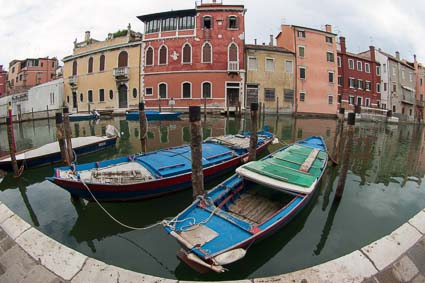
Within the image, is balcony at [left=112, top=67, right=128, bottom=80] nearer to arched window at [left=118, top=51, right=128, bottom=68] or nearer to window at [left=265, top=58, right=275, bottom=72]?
arched window at [left=118, top=51, right=128, bottom=68]

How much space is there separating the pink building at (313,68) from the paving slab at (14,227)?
88.3 ft

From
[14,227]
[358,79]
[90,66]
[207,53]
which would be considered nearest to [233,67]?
[207,53]

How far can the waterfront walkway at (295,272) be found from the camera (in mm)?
3330

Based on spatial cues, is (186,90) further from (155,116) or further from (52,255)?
(52,255)

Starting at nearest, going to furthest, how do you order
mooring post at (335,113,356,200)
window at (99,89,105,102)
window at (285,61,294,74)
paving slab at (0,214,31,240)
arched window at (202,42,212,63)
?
paving slab at (0,214,31,240) < mooring post at (335,113,356,200) < arched window at (202,42,212,63) < window at (285,61,294,74) < window at (99,89,105,102)

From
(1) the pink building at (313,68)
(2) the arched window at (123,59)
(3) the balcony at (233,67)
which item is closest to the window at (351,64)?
(1) the pink building at (313,68)

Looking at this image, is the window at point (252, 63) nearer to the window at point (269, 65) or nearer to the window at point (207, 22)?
the window at point (269, 65)

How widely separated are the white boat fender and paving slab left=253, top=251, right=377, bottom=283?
1.54 feet

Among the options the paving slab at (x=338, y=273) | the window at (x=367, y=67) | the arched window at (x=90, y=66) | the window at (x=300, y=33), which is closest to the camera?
the paving slab at (x=338, y=273)

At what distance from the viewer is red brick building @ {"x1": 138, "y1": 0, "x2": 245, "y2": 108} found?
25.6m

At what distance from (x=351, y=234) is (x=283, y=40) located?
28068mm

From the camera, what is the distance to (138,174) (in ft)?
22.4

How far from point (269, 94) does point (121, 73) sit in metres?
15.2

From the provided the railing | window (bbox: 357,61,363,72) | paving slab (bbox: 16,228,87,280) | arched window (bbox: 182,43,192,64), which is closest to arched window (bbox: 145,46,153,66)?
the railing
